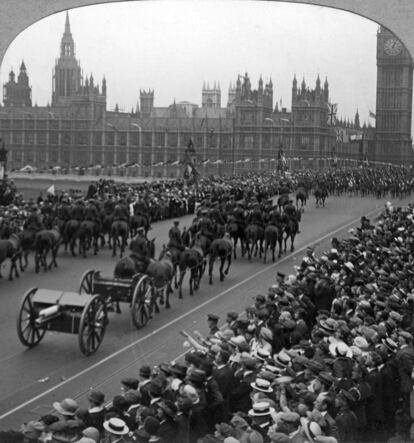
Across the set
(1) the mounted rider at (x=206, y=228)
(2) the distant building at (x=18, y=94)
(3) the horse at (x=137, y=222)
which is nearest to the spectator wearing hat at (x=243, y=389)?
(1) the mounted rider at (x=206, y=228)

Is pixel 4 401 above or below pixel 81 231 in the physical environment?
below

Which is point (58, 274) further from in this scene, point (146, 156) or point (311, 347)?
point (146, 156)

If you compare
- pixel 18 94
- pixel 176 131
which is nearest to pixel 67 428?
pixel 18 94

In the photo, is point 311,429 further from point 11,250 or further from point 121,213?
point 121,213

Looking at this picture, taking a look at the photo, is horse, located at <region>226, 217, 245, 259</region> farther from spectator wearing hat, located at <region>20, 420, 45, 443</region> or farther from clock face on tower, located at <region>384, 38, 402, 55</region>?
spectator wearing hat, located at <region>20, 420, 45, 443</region>

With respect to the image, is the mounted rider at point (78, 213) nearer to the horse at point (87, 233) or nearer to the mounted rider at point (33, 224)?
the horse at point (87, 233)

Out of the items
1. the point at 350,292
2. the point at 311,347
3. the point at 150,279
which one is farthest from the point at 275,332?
the point at 150,279
